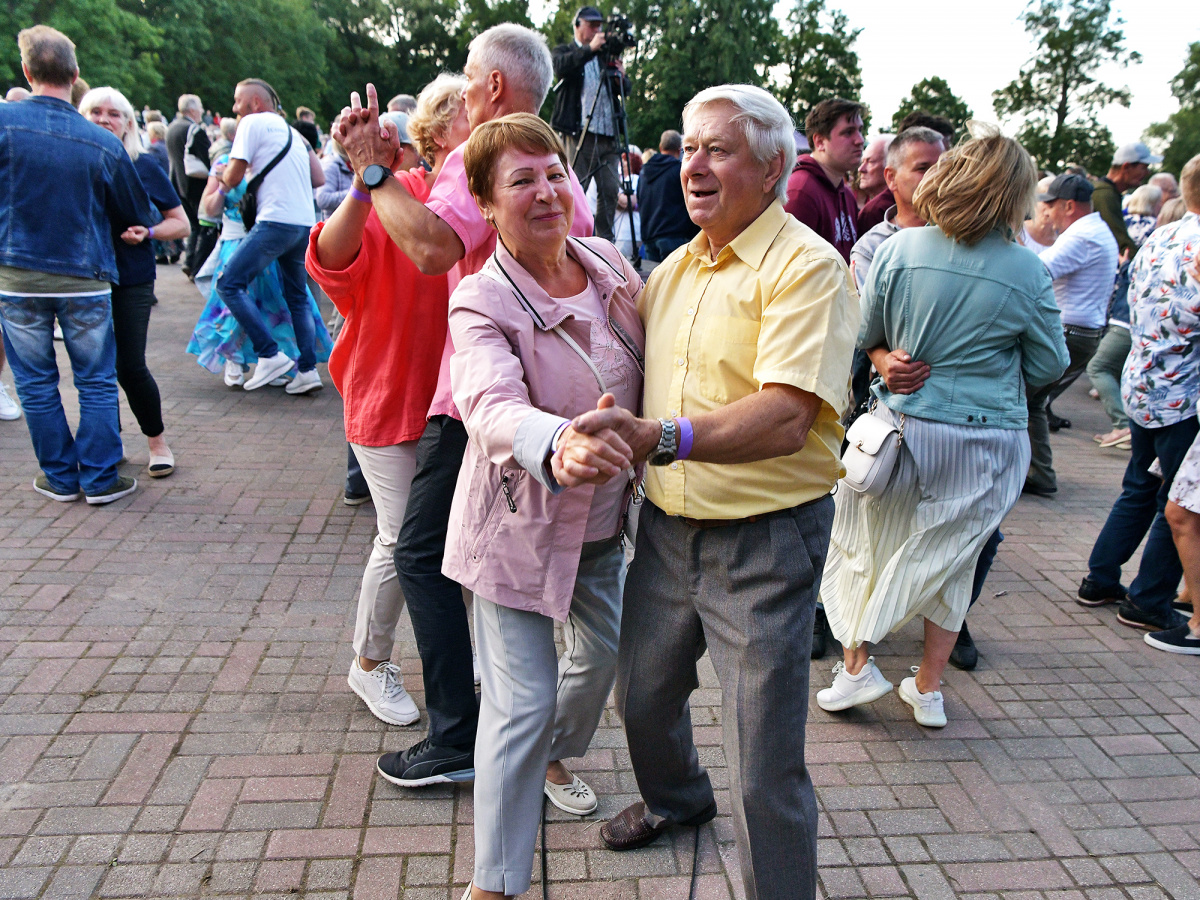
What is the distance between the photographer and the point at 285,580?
4.16 m

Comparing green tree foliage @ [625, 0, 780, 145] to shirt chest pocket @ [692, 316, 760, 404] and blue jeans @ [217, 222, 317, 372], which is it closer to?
blue jeans @ [217, 222, 317, 372]

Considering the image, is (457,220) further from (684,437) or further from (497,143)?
(684,437)

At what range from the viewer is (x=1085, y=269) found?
20.2ft

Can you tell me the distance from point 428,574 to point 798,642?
111 cm

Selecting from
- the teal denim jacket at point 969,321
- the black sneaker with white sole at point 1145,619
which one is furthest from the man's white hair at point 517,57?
the black sneaker with white sole at point 1145,619

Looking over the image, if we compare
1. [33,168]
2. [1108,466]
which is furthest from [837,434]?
[1108,466]

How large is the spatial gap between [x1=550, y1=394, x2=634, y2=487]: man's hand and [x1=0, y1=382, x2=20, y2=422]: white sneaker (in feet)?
20.2

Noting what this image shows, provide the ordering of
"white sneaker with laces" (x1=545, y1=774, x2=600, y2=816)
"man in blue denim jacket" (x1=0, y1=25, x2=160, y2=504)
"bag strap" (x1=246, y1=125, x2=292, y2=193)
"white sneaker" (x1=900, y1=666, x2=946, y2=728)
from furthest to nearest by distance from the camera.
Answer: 1. "bag strap" (x1=246, y1=125, x2=292, y2=193)
2. "man in blue denim jacket" (x1=0, y1=25, x2=160, y2=504)
3. "white sneaker" (x1=900, y1=666, x2=946, y2=728)
4. "white sneaker with laces" (x1=545, y1=774, x2=600, y2=816)

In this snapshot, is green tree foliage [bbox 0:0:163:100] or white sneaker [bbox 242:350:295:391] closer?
white sneaker [bbox 242:350:295:391]

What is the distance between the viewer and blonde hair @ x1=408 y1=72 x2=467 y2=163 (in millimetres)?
2893

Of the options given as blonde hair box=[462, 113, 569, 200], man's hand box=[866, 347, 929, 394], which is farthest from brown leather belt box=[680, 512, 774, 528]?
man's hand box=[866, 347, 929, 394]

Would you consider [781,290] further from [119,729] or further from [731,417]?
[119,729]

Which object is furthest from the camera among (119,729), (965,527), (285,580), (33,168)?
(33,168)

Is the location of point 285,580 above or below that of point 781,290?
below
